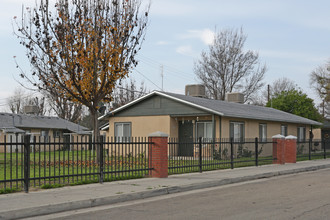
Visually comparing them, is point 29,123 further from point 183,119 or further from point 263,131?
point 263,131

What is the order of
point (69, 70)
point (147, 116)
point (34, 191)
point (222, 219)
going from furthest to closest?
point (147, 116)
point (69, 70)
point (34, 191)
point (222, 219)

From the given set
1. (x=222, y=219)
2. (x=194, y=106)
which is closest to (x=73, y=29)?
(x=194, y=106)

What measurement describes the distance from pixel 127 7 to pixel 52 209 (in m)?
12.0

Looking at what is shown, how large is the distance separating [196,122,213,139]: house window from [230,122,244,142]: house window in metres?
1.36

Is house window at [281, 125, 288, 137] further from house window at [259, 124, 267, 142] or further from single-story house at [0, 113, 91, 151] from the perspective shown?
single-story house at [0, 113, 91, 151]

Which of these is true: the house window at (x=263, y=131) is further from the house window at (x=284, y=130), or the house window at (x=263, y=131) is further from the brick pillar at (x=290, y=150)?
the brick pillar at (x=290, y=150)

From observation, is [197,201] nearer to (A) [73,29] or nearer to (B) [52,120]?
(A) [73,29]

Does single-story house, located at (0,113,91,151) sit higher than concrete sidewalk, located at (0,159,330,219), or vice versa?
single-story house, located at (0,113,91,151)

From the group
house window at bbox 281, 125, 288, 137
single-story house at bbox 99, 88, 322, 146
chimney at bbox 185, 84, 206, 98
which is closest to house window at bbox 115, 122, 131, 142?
single-story house at bbox 99, 88, 322, 146

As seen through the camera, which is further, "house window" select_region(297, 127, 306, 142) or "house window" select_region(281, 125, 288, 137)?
"house window" select_region(297, 127, 306, 142)

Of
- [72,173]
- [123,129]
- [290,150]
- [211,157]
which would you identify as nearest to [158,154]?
[72,173]

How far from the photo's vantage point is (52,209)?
8.95m

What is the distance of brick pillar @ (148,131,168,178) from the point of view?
14246mm

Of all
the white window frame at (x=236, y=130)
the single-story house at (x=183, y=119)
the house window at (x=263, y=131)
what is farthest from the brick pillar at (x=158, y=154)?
the house window at (x=263, y=131)
